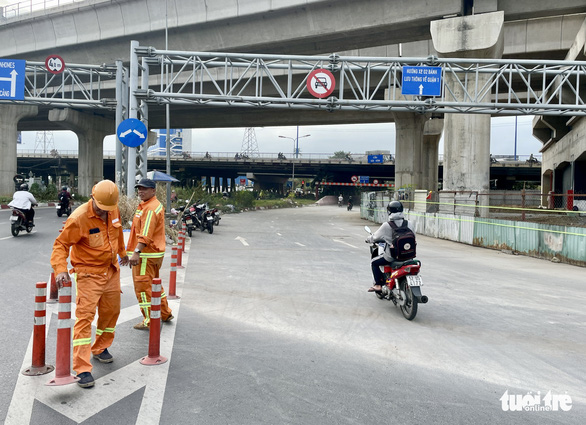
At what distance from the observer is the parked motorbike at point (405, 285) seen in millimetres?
6625

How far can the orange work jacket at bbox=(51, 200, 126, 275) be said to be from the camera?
171 inches

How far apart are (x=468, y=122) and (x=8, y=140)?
32088 millimetres

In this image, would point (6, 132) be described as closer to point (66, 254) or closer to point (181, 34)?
point (181, 34)

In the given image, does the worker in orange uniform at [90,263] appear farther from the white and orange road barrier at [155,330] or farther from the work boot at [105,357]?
the white and orange road barrier at [155,330]

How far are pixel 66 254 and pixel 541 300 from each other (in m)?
7.91

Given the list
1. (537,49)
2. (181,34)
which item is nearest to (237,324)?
(181,34)

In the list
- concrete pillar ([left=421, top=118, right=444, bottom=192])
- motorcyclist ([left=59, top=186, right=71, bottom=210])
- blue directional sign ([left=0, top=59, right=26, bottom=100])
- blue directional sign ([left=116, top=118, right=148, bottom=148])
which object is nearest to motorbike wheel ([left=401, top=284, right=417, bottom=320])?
blue directional sign ([left=116, top=118, right=148, bottom=148])

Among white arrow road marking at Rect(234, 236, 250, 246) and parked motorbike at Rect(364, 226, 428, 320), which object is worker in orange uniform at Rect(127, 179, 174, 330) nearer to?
parked motorbike at Rect(364, 226, 428, 320)

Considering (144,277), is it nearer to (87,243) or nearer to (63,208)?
(87,243)

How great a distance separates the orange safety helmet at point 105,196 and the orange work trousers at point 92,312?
663mm

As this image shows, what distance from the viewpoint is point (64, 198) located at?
21.8 meters

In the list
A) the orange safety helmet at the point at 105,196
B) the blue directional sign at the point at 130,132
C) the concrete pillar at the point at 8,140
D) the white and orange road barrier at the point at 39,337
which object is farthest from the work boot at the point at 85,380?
the concrete pillar at the point at 8,140

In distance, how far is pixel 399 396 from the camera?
4.20m

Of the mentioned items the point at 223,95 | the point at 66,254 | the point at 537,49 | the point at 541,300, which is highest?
the point at 537,49
